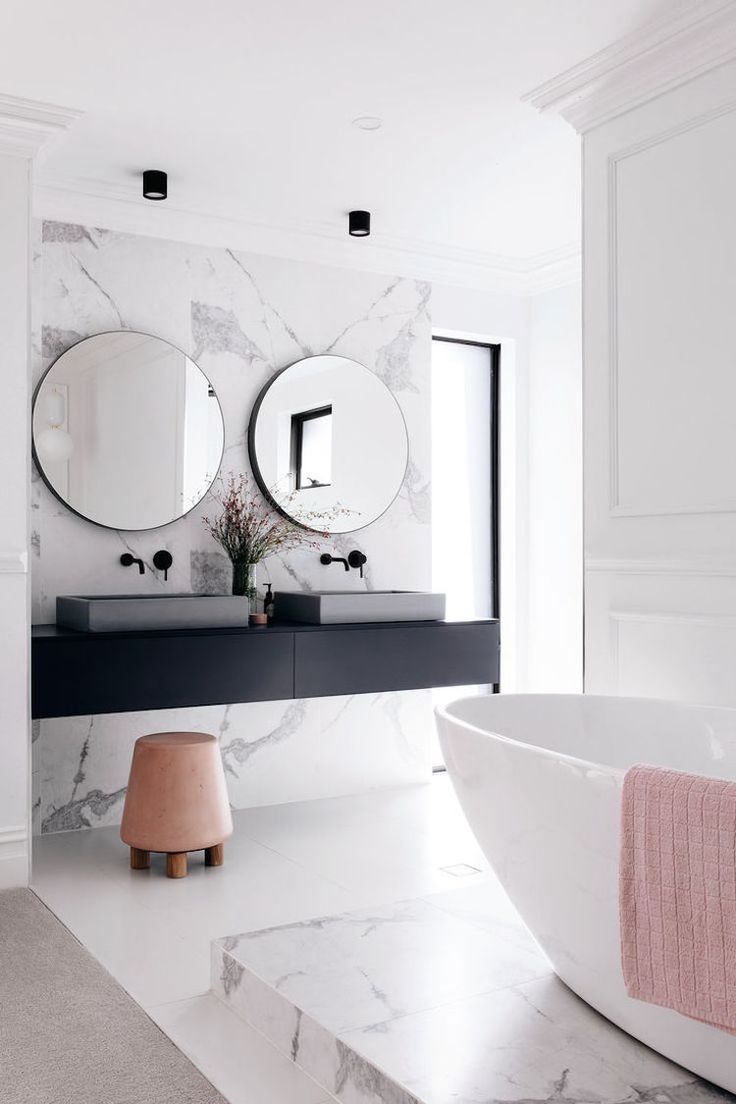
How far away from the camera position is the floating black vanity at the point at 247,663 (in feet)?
11.0

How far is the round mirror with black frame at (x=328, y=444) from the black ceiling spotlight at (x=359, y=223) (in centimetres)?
55

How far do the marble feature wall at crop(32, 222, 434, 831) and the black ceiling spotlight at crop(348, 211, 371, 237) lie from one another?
1.12ft

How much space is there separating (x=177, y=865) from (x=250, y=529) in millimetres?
1386

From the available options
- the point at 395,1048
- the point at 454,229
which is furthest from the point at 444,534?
the point at 395,1048

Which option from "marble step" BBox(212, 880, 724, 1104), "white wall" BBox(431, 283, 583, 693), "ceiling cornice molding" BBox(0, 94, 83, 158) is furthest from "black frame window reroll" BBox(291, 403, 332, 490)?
"marble step" BBox(212, 880, 724, 1104)

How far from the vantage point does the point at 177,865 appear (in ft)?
10.9

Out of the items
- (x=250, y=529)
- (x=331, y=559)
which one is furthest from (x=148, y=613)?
(x=331, y=559)

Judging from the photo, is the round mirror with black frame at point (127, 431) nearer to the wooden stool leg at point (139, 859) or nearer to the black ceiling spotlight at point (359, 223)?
the black ceiling spotlight at point (359, 223)

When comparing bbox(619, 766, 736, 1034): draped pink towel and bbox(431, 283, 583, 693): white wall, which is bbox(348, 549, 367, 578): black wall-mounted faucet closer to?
bbox(431, 283, 583, 693): white wall

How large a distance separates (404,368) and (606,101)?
1.80m

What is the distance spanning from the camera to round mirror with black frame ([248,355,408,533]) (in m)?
4.32

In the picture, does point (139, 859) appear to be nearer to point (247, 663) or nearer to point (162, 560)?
point (247, 663)

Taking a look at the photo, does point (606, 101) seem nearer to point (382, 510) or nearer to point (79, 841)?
point (382, 510)

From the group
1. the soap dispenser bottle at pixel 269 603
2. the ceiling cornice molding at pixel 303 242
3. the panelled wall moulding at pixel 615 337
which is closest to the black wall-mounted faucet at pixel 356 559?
the soap dispenser bottle at pixel 269 603
